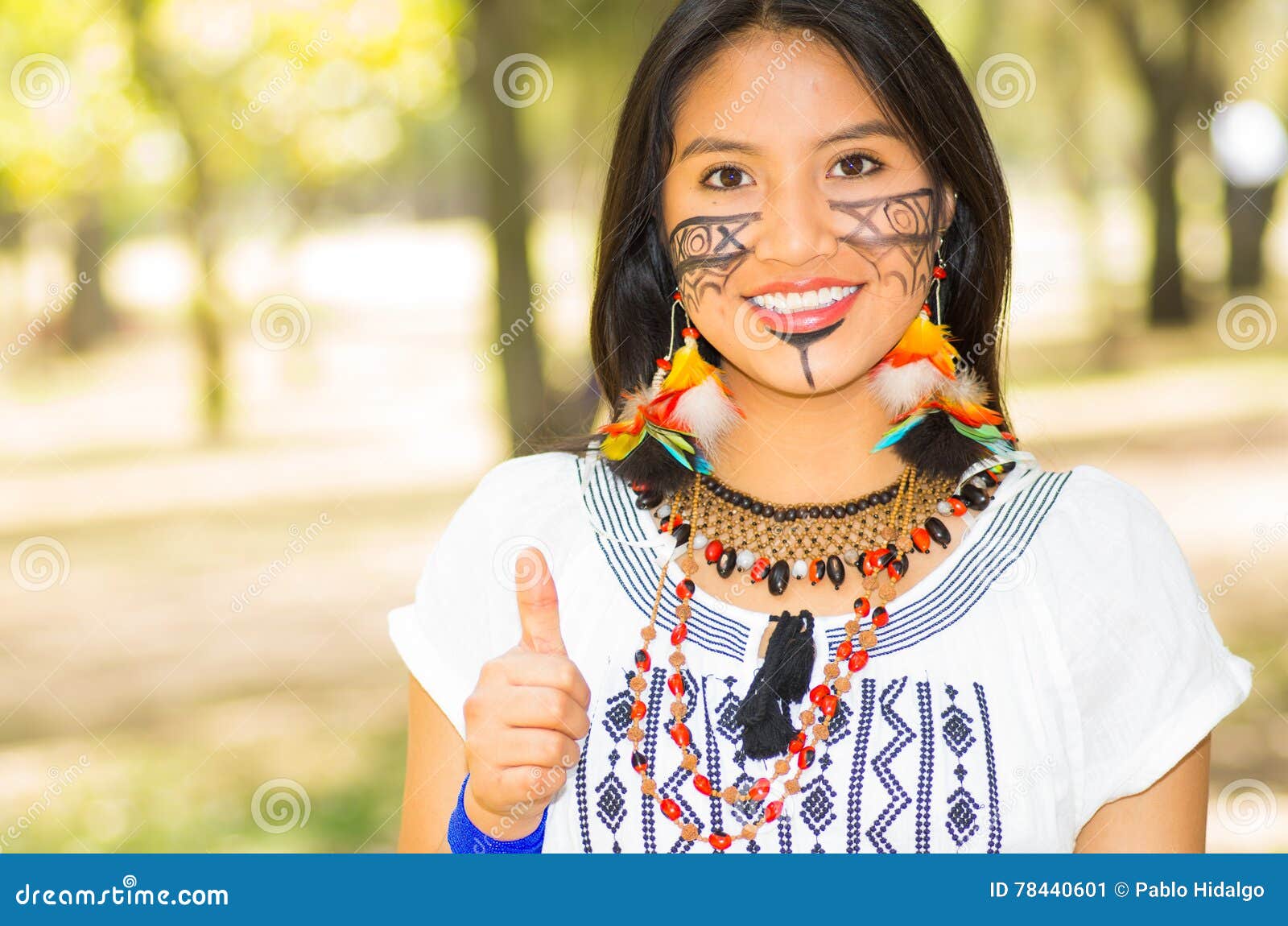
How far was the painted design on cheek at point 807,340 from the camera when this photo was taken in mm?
2246

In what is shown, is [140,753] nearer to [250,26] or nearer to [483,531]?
[483,531]

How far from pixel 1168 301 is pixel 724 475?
18540mm

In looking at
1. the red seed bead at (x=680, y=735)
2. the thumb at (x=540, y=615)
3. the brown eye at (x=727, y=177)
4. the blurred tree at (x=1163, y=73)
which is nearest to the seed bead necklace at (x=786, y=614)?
the red seed bead at (x=680, y=735)

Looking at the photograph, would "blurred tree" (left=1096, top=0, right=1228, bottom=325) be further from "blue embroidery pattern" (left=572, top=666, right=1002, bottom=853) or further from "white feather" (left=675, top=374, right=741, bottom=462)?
"blue embroidery pattern" (left=572, top=666, right=1002, bottom=853)

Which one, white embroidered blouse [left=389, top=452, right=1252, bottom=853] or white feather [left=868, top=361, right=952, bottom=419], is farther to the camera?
white feather [left=868, top=361, right=952, bottom=419]

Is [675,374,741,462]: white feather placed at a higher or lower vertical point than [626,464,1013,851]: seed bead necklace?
higher

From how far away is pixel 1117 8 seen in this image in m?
16.0

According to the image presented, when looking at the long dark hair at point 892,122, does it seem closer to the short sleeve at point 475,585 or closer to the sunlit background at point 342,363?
the short sleeve at point 475,585

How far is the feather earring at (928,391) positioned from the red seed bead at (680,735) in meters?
0.57

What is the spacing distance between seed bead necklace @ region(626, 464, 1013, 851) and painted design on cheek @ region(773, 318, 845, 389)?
24cm

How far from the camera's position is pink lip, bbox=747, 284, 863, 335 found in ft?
7.35

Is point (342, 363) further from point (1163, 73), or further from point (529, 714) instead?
point (529, 714)

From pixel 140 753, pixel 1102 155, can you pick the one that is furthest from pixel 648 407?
pixel 1102 155

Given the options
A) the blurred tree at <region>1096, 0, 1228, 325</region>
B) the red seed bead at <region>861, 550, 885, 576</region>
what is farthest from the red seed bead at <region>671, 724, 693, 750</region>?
the blurred tree at <region>1096, 0, 1228, 325</region>
